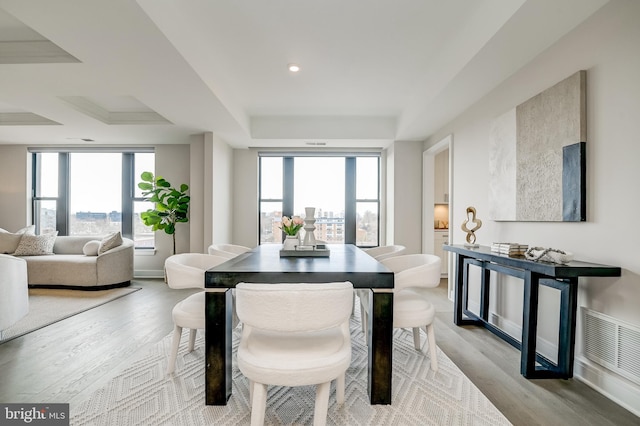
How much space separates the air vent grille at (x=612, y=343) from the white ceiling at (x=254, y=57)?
1.93 m

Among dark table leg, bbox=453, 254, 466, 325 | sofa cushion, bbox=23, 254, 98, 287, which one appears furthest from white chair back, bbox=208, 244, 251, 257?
sofa cushion, bbox=23, 254, 98, 287

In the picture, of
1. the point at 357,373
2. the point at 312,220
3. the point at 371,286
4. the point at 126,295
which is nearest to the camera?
the point at 371,286

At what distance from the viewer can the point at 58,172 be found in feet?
20.0

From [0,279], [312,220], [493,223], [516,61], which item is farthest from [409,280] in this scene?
[0,279]

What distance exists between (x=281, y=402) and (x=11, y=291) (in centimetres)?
269

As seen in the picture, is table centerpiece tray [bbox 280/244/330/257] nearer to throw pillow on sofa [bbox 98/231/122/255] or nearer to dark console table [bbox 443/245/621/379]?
dark console table [bbox 443/245/621/379]

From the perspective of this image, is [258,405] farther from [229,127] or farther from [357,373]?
[229,127]

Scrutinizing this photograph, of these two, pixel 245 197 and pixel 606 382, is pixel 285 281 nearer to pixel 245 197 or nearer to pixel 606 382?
pixel 606 382

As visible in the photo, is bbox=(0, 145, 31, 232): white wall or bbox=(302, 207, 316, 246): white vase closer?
bbox=(302, 207, 316, 246): white vase

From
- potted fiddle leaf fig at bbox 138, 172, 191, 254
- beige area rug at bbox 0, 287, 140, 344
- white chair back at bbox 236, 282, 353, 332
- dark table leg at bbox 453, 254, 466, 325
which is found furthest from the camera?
potted fiddle leaf fig at bbox 138, 172, 191, 254

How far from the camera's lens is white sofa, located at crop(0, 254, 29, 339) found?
2715 mm

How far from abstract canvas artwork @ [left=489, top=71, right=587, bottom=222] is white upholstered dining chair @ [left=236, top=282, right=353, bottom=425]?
6.12 feet

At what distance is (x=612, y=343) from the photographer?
193 cm

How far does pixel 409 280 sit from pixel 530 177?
4.76 feet
